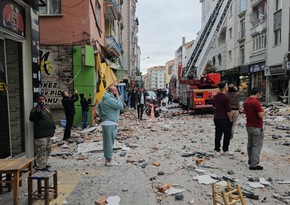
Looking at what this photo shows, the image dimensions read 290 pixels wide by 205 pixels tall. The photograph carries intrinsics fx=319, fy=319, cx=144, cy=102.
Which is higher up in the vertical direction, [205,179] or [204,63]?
[204,63]

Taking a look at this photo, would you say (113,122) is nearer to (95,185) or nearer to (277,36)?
(95,185)

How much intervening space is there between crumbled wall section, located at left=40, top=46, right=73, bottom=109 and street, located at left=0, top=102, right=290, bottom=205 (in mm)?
3162

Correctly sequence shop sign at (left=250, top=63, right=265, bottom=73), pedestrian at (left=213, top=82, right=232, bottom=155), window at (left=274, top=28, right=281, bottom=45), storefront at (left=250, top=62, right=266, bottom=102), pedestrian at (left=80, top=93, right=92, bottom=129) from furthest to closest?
1. shop sign at (left=250, top=63, right=265, bottom=73)
2. storefront at (left=250, top=62, right=266, bottom=102)
3. window at (left=274, top=28, right=281, bottom=45)
4. pedestrian at (left=80, top=93, right=92, bottom=129)
5. pedestrian at (left=213, top=82, right=232, bottom=155)

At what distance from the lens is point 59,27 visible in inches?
562

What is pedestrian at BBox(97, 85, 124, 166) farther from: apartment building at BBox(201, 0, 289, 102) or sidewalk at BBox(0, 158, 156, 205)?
apartment building at BBox(201, 0, 289, 102)

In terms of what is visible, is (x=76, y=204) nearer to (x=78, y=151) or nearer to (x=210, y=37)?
(x=78, y=151)

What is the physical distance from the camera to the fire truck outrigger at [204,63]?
19.3 m

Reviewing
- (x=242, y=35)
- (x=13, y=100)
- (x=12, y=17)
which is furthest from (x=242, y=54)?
(x=12, y=17)

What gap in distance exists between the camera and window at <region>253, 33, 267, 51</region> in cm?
2976

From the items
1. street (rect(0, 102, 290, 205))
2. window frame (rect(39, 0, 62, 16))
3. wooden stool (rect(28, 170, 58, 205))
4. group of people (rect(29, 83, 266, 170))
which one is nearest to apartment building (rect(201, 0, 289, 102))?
window frame (rect(39, 0, 62, 16))

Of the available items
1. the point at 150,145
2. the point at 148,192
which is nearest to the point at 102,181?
the point at 148,192

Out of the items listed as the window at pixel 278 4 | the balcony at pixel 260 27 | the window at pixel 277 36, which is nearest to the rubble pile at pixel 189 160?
the window at pixel 277 36

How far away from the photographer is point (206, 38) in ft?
66.2

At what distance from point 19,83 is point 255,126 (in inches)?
206
